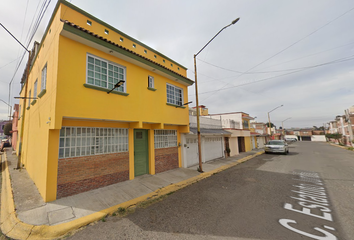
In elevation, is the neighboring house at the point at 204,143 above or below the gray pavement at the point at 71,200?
above

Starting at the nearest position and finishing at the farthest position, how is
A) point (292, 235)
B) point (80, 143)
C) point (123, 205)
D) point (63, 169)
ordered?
point (292, 235) → point (123, 205) → point (63, 169) → point (80, 143)

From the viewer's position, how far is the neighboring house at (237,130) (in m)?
17.2

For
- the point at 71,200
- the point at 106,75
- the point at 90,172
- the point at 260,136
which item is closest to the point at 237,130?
the point at 260,136

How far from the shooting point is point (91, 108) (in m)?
5.25

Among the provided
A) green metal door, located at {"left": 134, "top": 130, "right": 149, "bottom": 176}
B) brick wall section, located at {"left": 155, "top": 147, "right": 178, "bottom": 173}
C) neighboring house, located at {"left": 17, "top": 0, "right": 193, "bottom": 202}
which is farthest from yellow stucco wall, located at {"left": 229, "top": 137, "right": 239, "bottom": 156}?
green metal door, located at {"left": 134, "top": 130, "right": 149, "bottom": 176}

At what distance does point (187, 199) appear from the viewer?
5.25 meters

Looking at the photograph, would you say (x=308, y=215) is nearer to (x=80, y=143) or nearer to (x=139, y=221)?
(x=139, y=221)

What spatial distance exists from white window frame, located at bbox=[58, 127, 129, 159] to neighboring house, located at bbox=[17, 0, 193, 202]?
29 mm

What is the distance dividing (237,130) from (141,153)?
562 inches

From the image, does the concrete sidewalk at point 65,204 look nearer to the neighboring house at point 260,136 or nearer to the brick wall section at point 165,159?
the brick wall section at point 165,159

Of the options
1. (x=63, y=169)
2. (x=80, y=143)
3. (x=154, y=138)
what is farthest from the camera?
(x=154, y=138)

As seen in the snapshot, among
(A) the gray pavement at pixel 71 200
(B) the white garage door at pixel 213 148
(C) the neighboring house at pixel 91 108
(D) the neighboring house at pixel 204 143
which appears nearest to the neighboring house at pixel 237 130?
(B) the white garage door at pixel 213 148

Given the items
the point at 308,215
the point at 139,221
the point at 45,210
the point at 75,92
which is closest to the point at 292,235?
the point at 308,215

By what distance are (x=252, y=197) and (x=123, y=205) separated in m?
4.55
